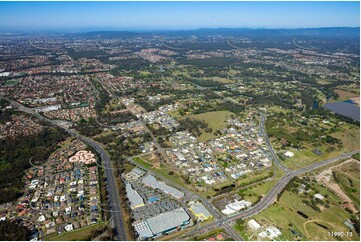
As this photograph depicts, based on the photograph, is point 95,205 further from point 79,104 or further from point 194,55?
point 194,55

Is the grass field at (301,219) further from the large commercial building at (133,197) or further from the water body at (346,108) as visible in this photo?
the water body at (346,108)

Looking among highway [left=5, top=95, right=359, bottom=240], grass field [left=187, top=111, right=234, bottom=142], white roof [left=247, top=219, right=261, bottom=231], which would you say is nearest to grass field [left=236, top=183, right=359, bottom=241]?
white roof [left=247, top=219, right=261, bottom=231]

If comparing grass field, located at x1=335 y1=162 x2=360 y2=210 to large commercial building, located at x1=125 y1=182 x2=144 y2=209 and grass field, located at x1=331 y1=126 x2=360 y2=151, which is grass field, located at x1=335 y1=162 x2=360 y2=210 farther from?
large commercial building, located at x1=125 y1=182 x2=144 y2=209

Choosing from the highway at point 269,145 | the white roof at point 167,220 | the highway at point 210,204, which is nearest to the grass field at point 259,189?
the highway at point 210,204

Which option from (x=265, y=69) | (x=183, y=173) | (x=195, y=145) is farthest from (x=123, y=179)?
(x=265, y=69)

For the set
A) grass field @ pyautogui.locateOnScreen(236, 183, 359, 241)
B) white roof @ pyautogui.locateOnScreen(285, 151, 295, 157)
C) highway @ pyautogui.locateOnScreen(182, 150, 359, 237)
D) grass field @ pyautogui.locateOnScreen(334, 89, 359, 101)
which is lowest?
grass field @ pyautogui.locateOnScreen(236, 183, 359, 241)

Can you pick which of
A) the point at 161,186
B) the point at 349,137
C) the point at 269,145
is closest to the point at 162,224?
the point at 161,186

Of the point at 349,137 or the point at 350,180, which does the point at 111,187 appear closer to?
the point at 350,180
